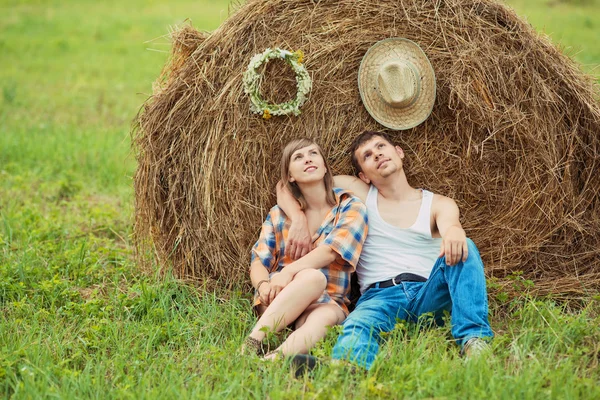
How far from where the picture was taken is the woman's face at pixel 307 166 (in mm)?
3840

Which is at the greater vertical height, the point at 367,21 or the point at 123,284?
the point at 367,21

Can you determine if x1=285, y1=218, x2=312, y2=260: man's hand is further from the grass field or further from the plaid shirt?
the grass field

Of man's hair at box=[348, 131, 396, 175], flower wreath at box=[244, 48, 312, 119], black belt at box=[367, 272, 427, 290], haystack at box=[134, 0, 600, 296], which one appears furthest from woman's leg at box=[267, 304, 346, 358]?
flower wreath at box=[244, 48, 312, 119]

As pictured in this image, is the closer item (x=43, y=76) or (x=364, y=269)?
(x=364, y=269)

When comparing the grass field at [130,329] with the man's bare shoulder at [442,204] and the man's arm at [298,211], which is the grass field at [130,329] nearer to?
the man's arm at [298,211]

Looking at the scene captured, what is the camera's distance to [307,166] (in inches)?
152

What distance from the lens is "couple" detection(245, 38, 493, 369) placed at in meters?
3.26

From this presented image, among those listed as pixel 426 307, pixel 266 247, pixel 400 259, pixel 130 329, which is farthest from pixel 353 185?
pixel 130 329

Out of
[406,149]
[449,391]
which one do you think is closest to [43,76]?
[406,149]

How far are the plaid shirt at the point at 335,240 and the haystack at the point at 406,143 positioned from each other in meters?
0.25

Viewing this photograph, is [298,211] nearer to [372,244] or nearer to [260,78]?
[372,244]

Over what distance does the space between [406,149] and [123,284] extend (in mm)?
2035

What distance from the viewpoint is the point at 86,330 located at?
3.42 metres

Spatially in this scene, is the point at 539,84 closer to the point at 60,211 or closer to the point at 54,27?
the point at 60,211
